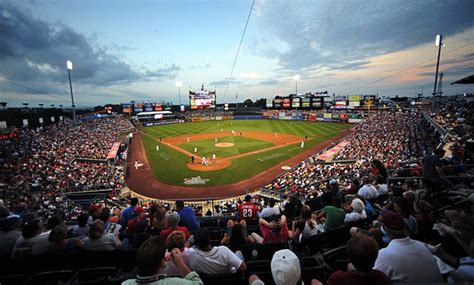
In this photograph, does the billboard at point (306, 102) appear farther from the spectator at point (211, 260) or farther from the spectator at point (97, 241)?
the spectator at point (211, 260)

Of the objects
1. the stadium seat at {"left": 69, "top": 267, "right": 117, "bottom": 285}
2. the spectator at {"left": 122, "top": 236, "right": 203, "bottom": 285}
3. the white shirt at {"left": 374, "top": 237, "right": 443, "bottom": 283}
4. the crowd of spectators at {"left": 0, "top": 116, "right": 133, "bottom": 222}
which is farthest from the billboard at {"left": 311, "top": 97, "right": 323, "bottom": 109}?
the spectator at {"left": 122, "top": 236, "right": 203, "bottom": 285}

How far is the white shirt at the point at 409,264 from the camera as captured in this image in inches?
92.6

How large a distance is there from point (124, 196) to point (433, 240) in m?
20.1

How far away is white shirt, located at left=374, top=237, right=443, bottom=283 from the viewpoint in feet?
7.72

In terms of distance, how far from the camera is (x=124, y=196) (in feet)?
62.0

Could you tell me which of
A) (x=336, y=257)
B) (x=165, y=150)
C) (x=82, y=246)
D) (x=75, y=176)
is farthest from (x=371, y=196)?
(x=165, y=150)

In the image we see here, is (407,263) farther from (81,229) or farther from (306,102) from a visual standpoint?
(306,102)

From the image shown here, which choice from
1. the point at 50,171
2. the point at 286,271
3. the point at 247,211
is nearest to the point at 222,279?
the point at 286,271

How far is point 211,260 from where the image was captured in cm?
299

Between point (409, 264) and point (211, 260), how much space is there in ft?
7.57

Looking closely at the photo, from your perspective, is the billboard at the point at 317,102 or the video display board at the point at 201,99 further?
the video display board at the point at 201,99

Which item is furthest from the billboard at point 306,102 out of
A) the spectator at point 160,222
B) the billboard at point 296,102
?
the spectator at point 160,222

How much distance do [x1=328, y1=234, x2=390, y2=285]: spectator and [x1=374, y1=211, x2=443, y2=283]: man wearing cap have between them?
1.69 ft

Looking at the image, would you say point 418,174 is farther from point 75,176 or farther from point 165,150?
point 165,150
